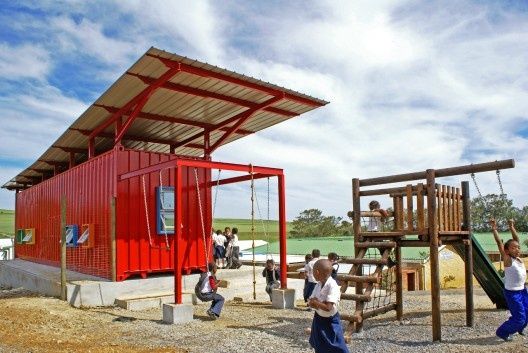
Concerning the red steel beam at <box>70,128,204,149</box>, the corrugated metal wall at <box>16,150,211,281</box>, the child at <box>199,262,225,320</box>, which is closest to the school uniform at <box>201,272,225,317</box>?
the child at <box>199,262,225,320</box>

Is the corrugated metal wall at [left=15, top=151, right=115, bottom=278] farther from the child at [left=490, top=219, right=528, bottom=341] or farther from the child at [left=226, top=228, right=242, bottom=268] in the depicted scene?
the child at [left=490, top=219, right=528, bottom=341]

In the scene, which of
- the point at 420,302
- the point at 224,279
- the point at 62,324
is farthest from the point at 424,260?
the point at 62,324

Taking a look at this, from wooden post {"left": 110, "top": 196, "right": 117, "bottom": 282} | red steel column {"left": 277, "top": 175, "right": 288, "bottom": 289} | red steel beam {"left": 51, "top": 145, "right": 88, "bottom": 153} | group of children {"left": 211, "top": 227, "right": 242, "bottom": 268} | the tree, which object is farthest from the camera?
the tree

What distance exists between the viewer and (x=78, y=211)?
50.3 ft

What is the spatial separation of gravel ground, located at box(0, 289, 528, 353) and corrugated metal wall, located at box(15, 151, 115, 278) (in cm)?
218

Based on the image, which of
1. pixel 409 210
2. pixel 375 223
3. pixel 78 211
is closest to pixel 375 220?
pixel 375 223

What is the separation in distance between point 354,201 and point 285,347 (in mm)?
3398

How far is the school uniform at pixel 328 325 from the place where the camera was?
5484 millimetres

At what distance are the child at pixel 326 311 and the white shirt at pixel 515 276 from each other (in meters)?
4.12

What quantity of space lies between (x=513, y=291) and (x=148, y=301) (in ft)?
25.6

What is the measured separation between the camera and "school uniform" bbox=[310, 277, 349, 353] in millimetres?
5484

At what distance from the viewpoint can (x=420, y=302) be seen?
485 inches

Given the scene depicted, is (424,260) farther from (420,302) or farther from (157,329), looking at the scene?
(157,329)

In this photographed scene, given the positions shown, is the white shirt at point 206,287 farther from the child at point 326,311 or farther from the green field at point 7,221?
the green field at point 7,221
